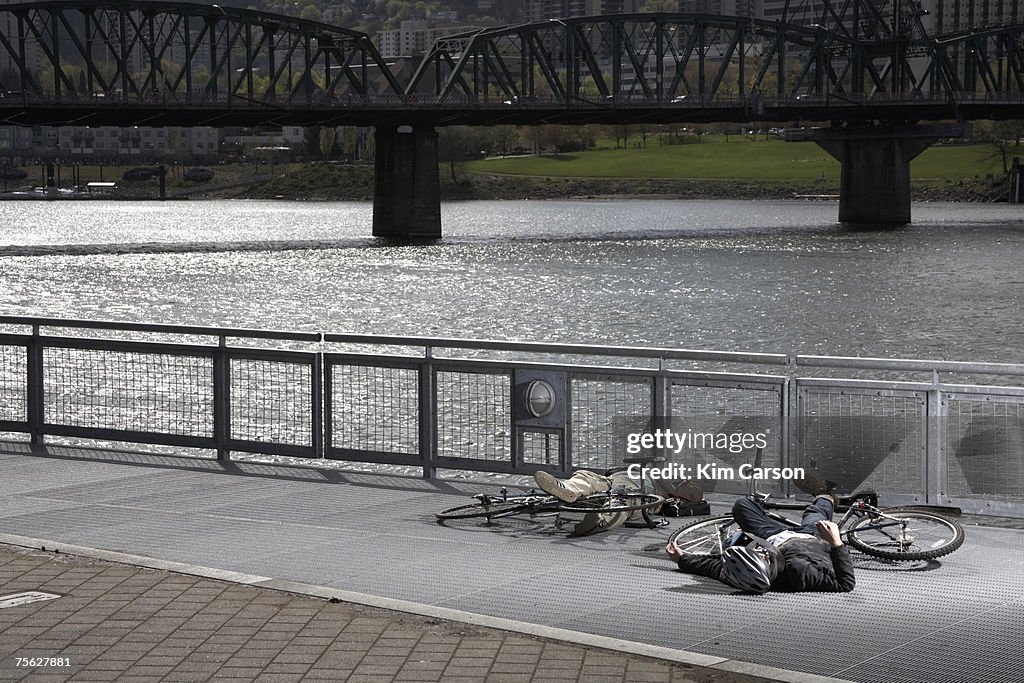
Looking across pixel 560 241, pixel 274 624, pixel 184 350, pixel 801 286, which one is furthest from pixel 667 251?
pixel 274 624

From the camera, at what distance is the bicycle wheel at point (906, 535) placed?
11.4 m

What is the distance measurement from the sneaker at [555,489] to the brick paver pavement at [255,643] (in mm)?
2779

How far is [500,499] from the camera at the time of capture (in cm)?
1337

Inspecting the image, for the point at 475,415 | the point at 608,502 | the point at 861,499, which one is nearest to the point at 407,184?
the point at 475,415

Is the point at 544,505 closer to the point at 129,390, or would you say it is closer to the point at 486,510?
the point at 486,510

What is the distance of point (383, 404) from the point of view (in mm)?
15656

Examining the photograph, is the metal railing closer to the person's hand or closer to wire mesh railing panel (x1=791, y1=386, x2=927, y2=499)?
wire mesh railing panel (x1=791, y1=386, x2=927, y2=499)

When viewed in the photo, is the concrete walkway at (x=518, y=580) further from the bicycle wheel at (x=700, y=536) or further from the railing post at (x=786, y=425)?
the railing post at (x=786, y=425)

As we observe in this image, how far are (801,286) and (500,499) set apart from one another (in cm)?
6078

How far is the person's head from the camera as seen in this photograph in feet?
34.7

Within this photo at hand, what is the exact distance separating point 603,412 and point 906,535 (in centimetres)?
365

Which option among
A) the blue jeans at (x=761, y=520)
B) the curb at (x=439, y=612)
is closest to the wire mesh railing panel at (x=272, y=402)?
the curb at (x=439, y=612)

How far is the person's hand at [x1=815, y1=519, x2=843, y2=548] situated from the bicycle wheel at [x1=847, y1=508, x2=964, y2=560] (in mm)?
720

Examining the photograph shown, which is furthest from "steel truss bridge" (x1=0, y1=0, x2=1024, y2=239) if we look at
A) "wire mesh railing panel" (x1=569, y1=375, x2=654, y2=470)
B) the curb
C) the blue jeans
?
the blue jeans
